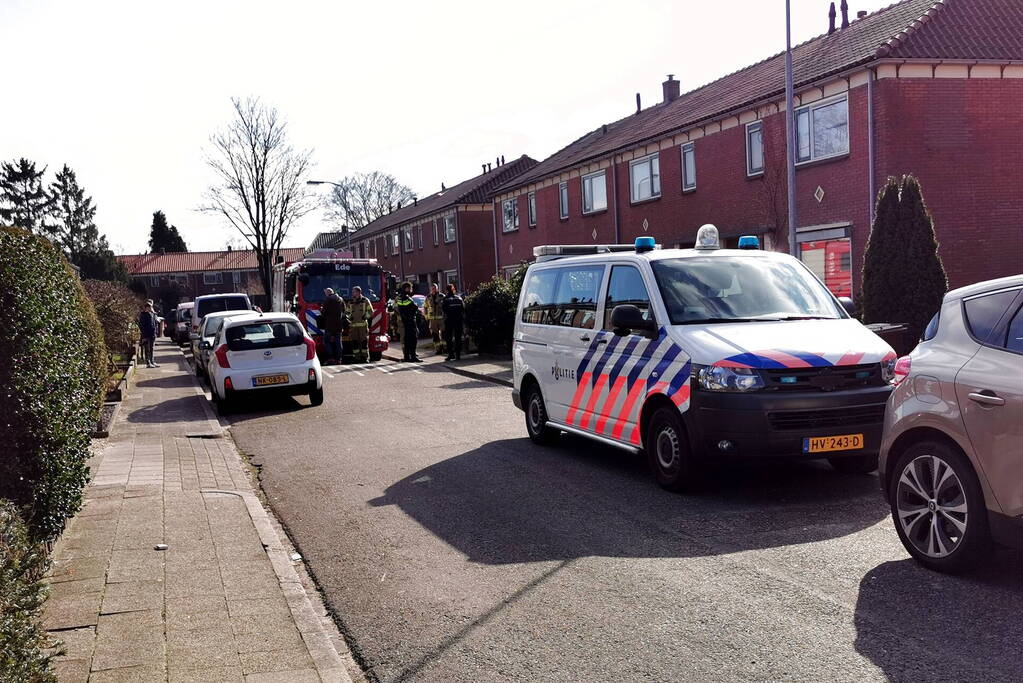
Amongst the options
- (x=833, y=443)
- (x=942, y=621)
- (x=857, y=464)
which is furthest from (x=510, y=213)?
(x=942, y=621)

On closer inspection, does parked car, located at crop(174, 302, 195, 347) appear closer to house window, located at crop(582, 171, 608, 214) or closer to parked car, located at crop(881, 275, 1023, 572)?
house window, located at crop(582, 171, 608, 214)

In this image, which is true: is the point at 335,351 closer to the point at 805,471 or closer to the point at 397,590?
the point at 805,471

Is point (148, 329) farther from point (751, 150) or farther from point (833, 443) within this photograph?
point (833, 443)

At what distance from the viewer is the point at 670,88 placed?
35875 mm

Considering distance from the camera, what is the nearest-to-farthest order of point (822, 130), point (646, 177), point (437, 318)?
point (822, 130)
point (437, 318)
point (646, 177)

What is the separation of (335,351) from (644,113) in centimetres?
1782

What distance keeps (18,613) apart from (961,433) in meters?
4.41

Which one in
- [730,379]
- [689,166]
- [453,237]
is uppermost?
[689,166]

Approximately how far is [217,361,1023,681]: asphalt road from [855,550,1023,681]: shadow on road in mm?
13

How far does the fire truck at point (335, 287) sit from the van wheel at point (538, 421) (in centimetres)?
1492

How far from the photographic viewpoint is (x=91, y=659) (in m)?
4.34

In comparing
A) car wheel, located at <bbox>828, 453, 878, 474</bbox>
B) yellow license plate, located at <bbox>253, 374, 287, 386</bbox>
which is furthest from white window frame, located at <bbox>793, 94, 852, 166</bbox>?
car wheel, located at <bbox>828, 453, 878, 474</bbox>

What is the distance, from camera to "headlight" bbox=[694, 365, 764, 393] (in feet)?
23.5

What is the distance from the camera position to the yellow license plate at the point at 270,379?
49.4ft
